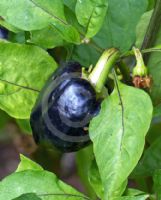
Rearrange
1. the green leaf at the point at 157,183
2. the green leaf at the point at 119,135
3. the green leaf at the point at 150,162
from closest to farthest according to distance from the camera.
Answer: the green leaf at the point at 119,135, the green leaf at the point at 157,183, the green leaf at the point at 150,162

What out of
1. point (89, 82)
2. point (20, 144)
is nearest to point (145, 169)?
point (89, 82)

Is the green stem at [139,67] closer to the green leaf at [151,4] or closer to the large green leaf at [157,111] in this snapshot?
the large green leaf at [157,111]

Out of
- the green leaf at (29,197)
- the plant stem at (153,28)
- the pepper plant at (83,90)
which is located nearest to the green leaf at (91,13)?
the pepper plant at (83,90)

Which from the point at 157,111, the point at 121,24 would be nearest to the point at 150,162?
the point at 157,111

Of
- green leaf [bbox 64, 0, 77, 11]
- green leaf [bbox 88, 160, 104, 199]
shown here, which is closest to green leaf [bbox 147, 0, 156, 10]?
green leaf [bbox 64, 0, 77, 11]

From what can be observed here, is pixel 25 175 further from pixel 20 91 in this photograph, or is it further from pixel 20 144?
pixel 20 144

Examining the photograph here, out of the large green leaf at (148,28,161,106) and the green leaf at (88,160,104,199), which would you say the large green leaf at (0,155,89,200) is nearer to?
the green leaf at (88,160,104,199)

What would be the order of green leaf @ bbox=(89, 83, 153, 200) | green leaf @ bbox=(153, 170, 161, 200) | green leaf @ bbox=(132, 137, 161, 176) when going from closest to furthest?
green leaf @ bbox=(89, 83, 153, 200) < green leaf @ bbox=(153, 170, 161, 200) < green leaf @ bbox=(132, 137, 161, 176)
